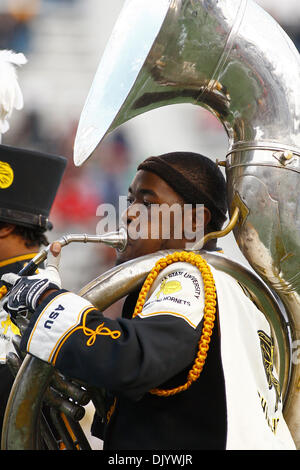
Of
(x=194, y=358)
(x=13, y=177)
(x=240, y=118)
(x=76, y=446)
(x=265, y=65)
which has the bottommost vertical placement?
(x=76, y=446)

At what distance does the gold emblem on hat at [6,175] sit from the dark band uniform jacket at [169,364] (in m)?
1.40

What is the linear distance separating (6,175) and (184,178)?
4.03 feet

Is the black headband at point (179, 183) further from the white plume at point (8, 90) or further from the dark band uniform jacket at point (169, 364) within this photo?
the white plume at point (8, 90)

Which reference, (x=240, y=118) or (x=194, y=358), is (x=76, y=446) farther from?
(x=240, y=118)

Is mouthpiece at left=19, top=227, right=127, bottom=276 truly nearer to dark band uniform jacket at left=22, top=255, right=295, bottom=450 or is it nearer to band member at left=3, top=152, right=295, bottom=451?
band member at left=3, top=152, right=295, bottom=451

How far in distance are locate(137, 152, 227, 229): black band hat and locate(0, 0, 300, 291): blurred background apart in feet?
14.0

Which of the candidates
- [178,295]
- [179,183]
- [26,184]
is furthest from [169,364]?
[26,184]

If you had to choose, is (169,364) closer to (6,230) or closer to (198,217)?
(198,217)

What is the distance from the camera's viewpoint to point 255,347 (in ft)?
7.31

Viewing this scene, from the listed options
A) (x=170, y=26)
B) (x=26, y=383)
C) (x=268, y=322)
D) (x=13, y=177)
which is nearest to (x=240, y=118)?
(x=170, y=26)

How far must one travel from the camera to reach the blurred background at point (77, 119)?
7276 millimetres

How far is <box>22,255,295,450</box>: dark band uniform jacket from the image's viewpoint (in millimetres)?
A: 1987

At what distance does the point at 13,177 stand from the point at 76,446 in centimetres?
146

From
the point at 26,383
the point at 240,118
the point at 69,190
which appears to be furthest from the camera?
the point at 69,190
